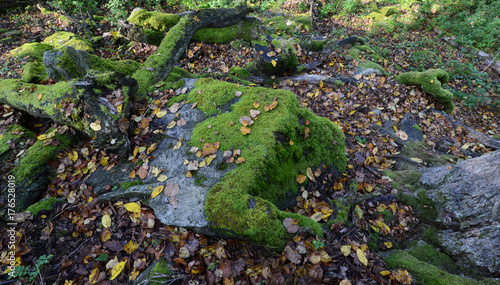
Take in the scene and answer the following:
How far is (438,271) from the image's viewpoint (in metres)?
2.32

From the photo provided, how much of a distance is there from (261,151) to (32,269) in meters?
3.03

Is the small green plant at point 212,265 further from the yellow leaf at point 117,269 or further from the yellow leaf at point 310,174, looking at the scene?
the yellow leaf at point 310,174

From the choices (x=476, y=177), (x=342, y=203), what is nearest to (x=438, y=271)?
(x=342, y=203)

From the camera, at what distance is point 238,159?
286cm

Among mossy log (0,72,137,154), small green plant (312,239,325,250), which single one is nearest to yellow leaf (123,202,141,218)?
mossy log (0,72,137,154)

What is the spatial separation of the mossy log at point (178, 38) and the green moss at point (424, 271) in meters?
4.77

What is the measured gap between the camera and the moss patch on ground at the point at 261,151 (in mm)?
2375

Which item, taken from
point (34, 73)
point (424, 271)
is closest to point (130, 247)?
point (424, 271)

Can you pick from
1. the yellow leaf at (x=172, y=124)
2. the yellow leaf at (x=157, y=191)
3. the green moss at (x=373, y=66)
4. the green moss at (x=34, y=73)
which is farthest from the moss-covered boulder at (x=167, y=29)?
the yellow leaf at (x=157, y=191)

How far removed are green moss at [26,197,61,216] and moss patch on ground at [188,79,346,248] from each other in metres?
2.14

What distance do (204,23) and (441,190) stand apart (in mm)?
7017

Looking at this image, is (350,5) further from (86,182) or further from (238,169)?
(86,182)

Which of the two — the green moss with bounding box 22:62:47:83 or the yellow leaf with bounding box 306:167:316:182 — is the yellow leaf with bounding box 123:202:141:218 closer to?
the yellow leaf with bounding box 306:167:316:182

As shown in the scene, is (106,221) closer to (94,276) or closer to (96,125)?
(94,276)
